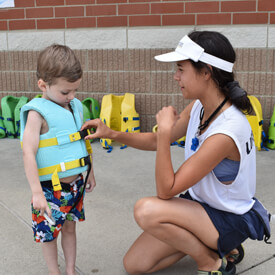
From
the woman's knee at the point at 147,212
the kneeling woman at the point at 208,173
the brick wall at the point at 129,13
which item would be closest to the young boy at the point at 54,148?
the kneeling woman at the point at 208,173

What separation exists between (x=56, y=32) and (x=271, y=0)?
2.85m

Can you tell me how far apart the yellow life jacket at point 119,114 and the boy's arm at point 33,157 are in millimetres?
2912

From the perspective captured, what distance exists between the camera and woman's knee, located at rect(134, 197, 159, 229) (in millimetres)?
2230

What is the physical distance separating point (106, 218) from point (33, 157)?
4.17ft

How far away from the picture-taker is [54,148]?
2.18m

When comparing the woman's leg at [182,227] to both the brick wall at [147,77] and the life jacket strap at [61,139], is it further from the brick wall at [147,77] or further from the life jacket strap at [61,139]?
the brick wall at [147,77]

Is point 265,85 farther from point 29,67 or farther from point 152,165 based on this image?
point 29,67

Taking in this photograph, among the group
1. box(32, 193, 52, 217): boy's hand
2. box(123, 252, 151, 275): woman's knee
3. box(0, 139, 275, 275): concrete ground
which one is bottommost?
box(0, 139, 275, 275): concrete ground

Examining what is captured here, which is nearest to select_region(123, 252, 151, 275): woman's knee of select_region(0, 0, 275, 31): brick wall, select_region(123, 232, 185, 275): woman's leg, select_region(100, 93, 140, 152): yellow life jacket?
select_region(123, 232, 185, 275): woman's leg

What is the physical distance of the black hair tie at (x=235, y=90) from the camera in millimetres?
2193

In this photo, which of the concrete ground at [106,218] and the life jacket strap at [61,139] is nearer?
the life jacket strap at [61,139]

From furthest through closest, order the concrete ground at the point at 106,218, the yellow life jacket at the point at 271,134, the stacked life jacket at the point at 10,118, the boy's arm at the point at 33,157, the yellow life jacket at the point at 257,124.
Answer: the stacked life jacket at the point at 10,118
the yellow life jacket at the point at 271,134
the yellow life jacket at the point at 257,124
the concrete ground at the point at 106,218
the boy's arm at the point at 33,157

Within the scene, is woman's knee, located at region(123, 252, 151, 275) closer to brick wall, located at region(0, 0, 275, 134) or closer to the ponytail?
the ponytail

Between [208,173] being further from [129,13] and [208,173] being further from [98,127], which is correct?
[129,13]
